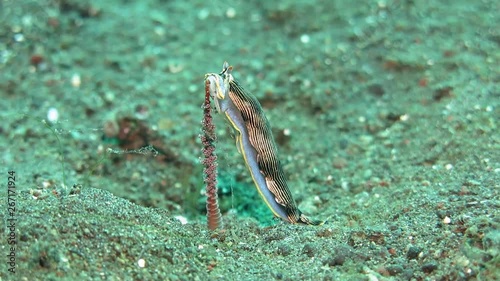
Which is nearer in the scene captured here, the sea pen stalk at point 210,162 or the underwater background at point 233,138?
the underwater background at point 233,138

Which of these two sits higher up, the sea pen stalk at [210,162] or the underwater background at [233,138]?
the sea pen stalk at [210,162]

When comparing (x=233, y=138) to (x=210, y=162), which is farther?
(x=233, y=138)

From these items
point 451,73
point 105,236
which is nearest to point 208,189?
point 105,236

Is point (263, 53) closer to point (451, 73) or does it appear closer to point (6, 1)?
point (451, 73)
